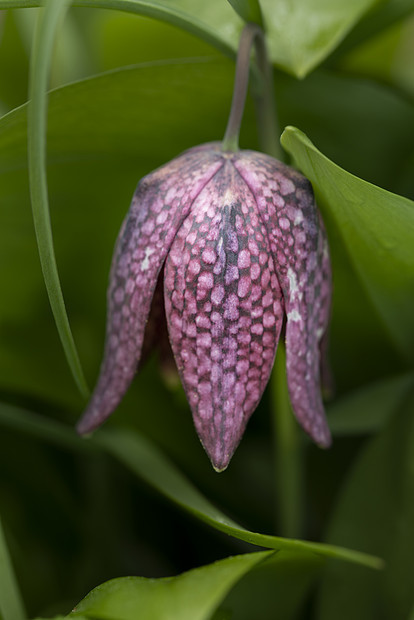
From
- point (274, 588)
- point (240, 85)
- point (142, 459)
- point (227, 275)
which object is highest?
point (240, 85)

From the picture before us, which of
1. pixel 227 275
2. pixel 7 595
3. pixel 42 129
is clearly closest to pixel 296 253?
pixel 227 275

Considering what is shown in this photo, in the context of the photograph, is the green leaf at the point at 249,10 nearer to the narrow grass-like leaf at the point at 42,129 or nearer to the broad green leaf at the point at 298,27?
the broad green leaf at the point at 298,27

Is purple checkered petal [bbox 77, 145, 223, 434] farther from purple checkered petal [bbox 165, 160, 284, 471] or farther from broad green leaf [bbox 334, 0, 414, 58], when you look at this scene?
broad green leaf [bbox 334, 0, 414, 58]

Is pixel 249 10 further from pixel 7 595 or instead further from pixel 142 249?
pixel 7 595

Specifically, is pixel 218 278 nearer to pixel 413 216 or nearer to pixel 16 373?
pixel 413 216

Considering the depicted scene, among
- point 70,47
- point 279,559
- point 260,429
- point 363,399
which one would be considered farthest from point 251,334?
point 70,47

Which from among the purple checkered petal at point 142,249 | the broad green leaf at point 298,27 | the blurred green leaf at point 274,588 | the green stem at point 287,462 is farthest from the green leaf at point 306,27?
the blurred green leaf at point 274,588
